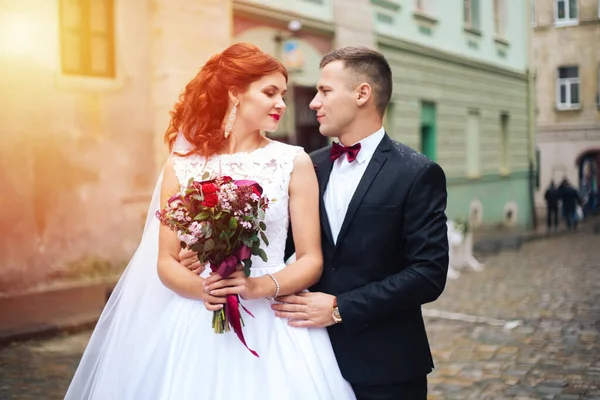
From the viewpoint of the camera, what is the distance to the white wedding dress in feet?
8.52

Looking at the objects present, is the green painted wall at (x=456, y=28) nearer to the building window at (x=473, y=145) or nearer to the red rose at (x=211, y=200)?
the building window at (x=473, y=145)

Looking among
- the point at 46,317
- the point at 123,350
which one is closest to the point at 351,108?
the point at 123,350

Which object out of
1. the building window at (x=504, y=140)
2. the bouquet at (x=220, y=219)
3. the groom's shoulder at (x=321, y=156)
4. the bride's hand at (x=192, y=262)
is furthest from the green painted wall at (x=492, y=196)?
the bouquet at (x=220, y=219)

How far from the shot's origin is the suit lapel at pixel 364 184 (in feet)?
8.59

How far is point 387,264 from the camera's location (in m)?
2.64

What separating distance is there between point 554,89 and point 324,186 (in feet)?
43.0

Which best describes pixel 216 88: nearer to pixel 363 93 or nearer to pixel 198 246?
pixel 363 93

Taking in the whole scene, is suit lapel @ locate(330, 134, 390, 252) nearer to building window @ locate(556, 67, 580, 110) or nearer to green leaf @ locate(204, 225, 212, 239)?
green leaf @ locate(204, 225, 212, 239)

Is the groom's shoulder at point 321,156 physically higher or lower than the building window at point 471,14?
lower

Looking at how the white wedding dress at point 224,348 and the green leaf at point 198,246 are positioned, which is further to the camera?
the white wedding dress at point 224,348

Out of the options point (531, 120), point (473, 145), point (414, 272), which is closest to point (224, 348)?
point (414, 272)

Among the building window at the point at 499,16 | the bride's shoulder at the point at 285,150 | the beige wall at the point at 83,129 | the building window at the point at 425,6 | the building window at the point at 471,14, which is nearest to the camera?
the bride's shoulder at the point at 285,150

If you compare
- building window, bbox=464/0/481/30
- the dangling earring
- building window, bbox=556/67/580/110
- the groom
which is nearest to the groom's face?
the groom

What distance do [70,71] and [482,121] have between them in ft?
34.2
